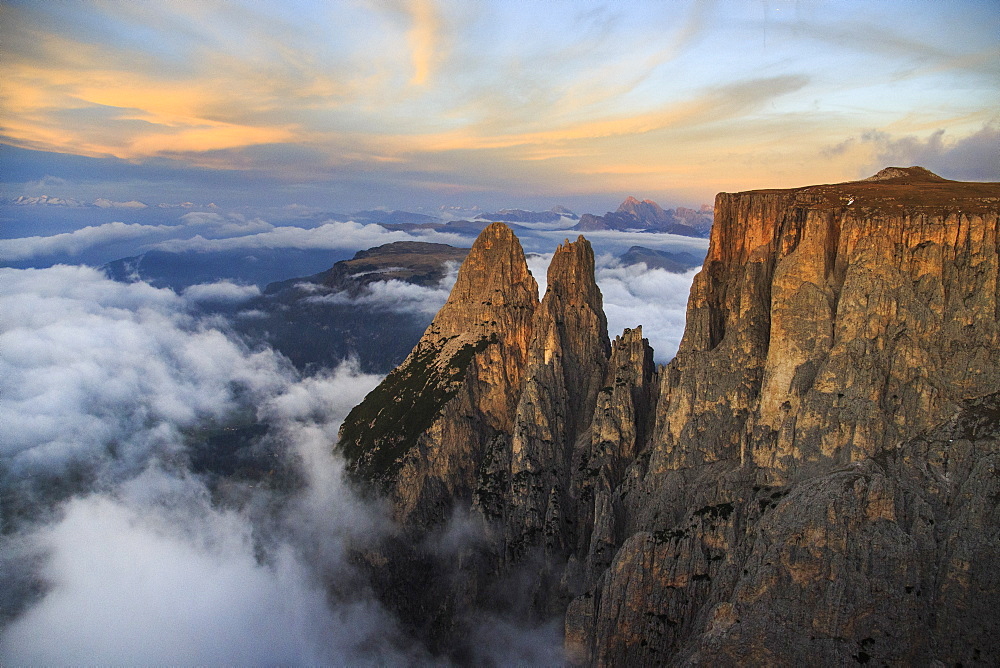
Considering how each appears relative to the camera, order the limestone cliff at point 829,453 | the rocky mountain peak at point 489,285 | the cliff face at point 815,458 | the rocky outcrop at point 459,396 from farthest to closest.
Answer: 1. the rocky mountain peak at point 489,285
2. the rocky outcrop at point 459,396
3. the cliff face at point 815,458
4. the limestone cliff at point 829,453

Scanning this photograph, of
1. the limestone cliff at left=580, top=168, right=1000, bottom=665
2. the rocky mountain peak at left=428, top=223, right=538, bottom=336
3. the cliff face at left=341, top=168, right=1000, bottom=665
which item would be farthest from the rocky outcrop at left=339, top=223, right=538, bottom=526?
the limestone cliff at left=580, top=168, right=1000, bottom=665

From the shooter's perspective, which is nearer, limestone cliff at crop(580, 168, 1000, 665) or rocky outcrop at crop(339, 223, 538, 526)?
limestone cliff at crop(580, 168, 1000, 665)

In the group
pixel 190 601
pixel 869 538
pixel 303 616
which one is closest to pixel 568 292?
pixel 869 538

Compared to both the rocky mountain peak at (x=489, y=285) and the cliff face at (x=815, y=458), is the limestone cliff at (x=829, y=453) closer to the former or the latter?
the cliff face at (x=815, y=458)

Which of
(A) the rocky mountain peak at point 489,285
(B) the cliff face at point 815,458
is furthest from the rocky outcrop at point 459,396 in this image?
(B) the cliff face at point 815,458

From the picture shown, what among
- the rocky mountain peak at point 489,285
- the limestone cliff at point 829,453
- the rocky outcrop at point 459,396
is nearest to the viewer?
the limestone cliff at point 829,453

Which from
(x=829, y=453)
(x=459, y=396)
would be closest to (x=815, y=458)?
(x=829, y=453)

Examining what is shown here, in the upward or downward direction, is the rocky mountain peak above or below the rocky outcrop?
above

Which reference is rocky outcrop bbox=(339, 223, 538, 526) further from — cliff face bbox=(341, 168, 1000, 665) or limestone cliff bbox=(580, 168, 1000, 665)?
limestone cliff bbox=(580, 168, 1000, 665)

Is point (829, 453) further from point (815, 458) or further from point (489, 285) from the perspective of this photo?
point (489, 285)

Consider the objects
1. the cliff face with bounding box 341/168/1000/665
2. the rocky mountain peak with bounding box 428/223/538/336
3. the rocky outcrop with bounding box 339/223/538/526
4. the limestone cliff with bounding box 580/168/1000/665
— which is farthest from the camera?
the rocky mountain peak with bounding box 428/223/538/336
